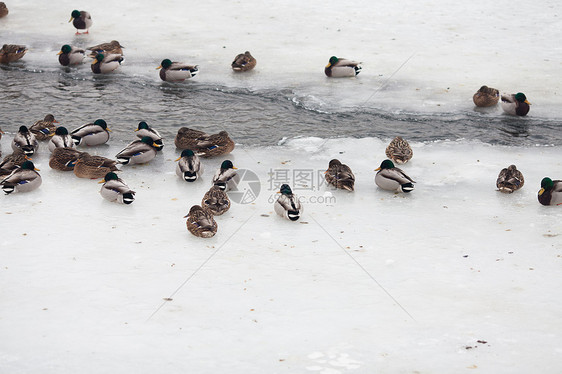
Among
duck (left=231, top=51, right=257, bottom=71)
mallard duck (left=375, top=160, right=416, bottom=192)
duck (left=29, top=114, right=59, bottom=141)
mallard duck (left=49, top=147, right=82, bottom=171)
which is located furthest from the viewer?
duck (left=231, top=51, right=257, bottom=71)

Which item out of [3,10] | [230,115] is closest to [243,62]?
[230,115]

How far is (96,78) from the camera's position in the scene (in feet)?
42.8

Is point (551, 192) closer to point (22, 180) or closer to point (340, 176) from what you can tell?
point (340, 176)

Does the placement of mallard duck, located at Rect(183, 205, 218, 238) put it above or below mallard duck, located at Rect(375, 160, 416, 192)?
below

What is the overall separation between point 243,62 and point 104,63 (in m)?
2.66

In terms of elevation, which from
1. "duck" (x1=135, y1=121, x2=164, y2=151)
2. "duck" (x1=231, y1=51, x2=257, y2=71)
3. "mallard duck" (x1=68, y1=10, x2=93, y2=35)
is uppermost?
"mallard duck" (x1=68, y1=10, x2=93, y2=35)

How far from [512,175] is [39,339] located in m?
5.74

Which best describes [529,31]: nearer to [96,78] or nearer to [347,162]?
[347,162]

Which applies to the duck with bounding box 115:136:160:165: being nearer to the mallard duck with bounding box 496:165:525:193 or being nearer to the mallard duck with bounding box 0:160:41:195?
the mallard duck with bounding box 0:160:41:195

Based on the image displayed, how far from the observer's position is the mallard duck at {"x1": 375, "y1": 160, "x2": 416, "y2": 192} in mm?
8367

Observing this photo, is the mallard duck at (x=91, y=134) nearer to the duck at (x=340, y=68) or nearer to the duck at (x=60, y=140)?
the duck at (x=60, y=140)

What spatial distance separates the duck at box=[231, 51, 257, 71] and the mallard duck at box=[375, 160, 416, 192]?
5.23m

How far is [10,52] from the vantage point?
13492mm

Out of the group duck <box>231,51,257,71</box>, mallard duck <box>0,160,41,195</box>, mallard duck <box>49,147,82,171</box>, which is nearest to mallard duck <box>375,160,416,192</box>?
mallard duck <box>49,147,82,171</box>
